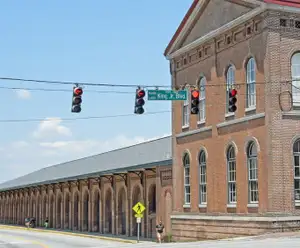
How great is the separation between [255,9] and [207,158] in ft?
29.1

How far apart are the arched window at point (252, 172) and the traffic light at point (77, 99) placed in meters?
10.6

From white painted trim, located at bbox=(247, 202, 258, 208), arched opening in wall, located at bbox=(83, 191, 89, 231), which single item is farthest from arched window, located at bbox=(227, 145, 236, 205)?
arched opening in wall, located at bbox=(83, 191, 89, 231)

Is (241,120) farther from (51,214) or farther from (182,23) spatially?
(51,214)

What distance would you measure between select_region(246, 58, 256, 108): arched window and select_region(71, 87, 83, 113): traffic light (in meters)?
10.4

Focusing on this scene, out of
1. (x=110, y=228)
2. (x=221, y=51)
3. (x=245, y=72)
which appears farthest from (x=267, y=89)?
(x=110, y=228)

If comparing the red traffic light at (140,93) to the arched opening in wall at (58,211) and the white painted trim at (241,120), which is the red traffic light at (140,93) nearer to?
the white painted trim at (241,120)

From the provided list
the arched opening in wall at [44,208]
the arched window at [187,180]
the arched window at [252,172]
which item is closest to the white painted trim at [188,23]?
the arched window at [187,180]

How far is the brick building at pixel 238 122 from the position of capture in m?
30.3

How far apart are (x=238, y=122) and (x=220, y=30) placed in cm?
501

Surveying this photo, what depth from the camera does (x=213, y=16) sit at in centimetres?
3566

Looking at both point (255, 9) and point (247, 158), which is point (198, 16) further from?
point (247, 158)

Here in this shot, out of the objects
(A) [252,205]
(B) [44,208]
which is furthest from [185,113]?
(B) [44,208]

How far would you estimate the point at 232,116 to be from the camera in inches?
1323

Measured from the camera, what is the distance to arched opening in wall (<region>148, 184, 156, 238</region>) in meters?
46.5
